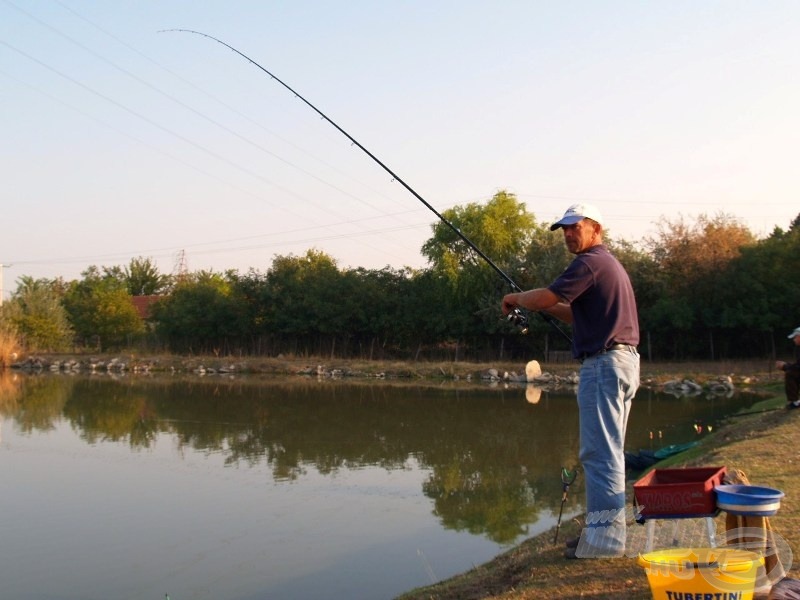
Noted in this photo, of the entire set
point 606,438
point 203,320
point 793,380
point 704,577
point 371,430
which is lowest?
point 371,430

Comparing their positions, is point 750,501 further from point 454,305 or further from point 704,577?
point 454,305

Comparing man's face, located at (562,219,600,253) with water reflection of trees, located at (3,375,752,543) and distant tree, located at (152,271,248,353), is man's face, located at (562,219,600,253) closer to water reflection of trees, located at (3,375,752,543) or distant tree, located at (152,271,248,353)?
water reflection of trees, located at (3,375,752,543)

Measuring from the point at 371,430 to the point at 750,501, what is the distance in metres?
11.8

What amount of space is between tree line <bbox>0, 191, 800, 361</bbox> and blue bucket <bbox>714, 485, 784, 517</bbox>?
24737mm

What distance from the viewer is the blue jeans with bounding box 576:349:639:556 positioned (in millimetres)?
4047

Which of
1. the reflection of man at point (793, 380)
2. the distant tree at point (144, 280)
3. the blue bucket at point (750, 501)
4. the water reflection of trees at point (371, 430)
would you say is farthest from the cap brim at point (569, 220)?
the distant tree at point (144, 280)

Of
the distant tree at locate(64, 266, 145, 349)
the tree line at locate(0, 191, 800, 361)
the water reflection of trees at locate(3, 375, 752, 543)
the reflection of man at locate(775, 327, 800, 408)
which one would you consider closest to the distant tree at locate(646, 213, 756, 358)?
the tree line at locate(0, 191, 800, 361)

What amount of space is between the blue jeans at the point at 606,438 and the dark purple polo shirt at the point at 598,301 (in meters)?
0.09

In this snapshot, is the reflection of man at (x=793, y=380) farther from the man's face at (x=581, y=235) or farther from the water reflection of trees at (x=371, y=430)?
the man's face at (x=581, y=235)

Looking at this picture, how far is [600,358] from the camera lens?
13.4 ft

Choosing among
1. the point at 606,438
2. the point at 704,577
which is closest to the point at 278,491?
the point at 606,438

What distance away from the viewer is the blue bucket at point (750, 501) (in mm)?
3488

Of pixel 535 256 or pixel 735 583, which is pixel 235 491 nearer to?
pixel 735 583

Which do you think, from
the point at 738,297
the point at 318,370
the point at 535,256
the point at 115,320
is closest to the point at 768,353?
the point at 738,297
